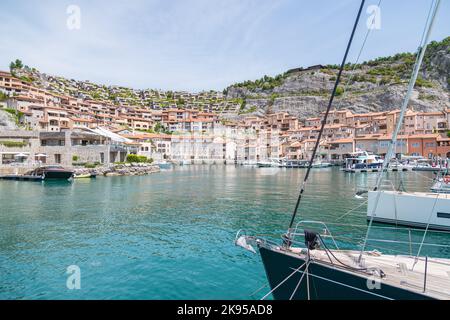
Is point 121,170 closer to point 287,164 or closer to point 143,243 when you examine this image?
point 143,243

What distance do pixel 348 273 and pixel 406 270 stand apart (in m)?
1.60

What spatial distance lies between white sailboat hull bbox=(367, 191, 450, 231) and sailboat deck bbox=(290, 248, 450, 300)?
8355 millimetres

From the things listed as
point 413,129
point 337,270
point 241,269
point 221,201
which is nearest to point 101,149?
point 221,201

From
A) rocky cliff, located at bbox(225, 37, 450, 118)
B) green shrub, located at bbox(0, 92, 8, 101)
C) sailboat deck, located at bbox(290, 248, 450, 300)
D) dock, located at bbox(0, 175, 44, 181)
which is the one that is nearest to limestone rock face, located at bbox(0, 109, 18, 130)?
green shrub, located at bbox(0, 92, 8, 101)

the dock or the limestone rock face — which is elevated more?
the limestone rock face

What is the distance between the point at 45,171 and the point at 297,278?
5002cm

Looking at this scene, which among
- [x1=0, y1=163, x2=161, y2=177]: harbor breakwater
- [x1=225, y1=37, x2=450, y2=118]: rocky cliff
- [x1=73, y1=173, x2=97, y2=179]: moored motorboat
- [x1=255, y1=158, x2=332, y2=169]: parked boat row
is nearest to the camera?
[x1=73, y1=173, x2=97, y2=179]: moored motorboat

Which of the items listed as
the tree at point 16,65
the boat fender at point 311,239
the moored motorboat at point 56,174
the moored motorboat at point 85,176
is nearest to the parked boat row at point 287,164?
the moored motorboat at point 85,176

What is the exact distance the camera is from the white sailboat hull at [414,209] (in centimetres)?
1590

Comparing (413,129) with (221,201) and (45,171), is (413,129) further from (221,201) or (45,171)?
(45,171)

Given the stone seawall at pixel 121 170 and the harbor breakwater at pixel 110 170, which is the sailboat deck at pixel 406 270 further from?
the stone seawall at pixel 121 170

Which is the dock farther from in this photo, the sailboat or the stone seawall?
the sailboat

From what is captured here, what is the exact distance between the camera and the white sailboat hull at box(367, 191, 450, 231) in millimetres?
15898

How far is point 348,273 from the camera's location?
664 cm
